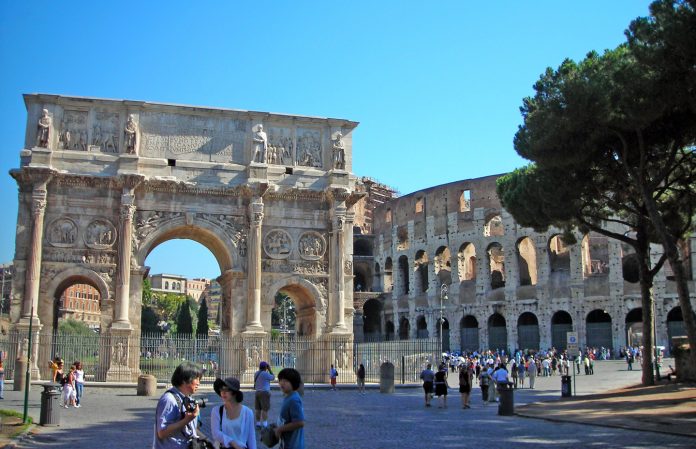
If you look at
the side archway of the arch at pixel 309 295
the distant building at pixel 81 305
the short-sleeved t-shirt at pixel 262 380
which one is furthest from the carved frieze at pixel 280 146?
the distant building at pixel 81 305

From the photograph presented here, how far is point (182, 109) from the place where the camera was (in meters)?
25.6

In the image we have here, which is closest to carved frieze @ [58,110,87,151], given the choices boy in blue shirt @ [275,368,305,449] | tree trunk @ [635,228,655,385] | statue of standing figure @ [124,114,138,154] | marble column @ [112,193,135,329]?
statue of standing figure @ [124,114,138,154]

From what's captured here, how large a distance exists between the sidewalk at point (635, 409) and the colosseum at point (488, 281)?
2435 cm

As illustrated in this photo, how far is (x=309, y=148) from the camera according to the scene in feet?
87.9

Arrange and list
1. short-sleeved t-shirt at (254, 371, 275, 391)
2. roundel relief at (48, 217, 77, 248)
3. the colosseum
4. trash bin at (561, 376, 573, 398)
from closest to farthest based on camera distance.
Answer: short-sleeved t-shirt at (254, 371, 275, 391)
trash bin at (561, 376, 573, 398)
roundel relief at (48, 217, 77, 248)
the colosseum

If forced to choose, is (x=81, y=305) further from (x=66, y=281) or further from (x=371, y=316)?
(x=66, y=281)

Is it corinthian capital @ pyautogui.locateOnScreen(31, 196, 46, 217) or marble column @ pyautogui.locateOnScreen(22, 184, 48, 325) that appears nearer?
marble column @ pyautogui.locateOnScreen(22, 184, 48, 325)

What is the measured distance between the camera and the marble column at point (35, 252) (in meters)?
22.9

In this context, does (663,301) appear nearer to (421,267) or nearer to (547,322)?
(547,322)

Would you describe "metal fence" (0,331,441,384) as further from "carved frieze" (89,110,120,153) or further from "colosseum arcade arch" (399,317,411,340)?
"colosseum arcade arch" (399,317,411,340)

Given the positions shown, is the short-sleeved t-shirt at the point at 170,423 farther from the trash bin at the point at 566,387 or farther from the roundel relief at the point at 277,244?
the roundel relief at the point at 277,244

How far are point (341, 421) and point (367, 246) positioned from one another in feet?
151

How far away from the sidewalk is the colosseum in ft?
79.9

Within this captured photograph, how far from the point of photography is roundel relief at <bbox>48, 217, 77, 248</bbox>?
24.0 meters
